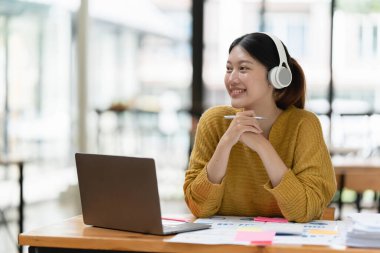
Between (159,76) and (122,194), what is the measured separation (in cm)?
496

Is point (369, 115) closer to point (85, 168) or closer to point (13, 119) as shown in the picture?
point (13, 119)

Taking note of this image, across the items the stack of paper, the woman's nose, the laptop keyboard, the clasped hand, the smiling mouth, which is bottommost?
the laptop keyboard

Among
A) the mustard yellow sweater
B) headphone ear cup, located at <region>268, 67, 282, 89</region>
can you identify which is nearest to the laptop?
the mustard yellow sweater

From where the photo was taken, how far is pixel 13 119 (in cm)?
534

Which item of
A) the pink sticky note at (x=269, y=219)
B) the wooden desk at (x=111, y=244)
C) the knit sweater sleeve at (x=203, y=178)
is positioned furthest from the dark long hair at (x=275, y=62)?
the wooden desk at (x=111, y=244)

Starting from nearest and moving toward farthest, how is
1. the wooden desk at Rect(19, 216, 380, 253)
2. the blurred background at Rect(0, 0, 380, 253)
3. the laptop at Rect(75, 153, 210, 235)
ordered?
the wooden desk at Rect(19, 216, 380, 253) < the laptop at Rect(75, 153, 210, 235) < the blurred background at Rect(0, 0, 380, 253)

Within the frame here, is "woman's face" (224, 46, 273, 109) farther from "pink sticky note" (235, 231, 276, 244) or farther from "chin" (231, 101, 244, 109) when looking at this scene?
"pink sticky note" (235, 231, 276, 244)

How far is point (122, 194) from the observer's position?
1899mm

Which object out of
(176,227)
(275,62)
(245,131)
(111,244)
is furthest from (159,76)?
(111,244)

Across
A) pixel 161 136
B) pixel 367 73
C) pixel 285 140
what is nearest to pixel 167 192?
pixel 161 136

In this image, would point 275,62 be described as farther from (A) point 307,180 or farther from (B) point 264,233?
(B) point 264,233

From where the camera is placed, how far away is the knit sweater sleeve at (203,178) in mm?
2197

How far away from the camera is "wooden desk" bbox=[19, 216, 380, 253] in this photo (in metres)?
1.70

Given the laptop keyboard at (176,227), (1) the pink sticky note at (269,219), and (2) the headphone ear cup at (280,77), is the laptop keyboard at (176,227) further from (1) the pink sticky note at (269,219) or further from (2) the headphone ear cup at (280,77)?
(2) the headphone ear cup at (280,77)
